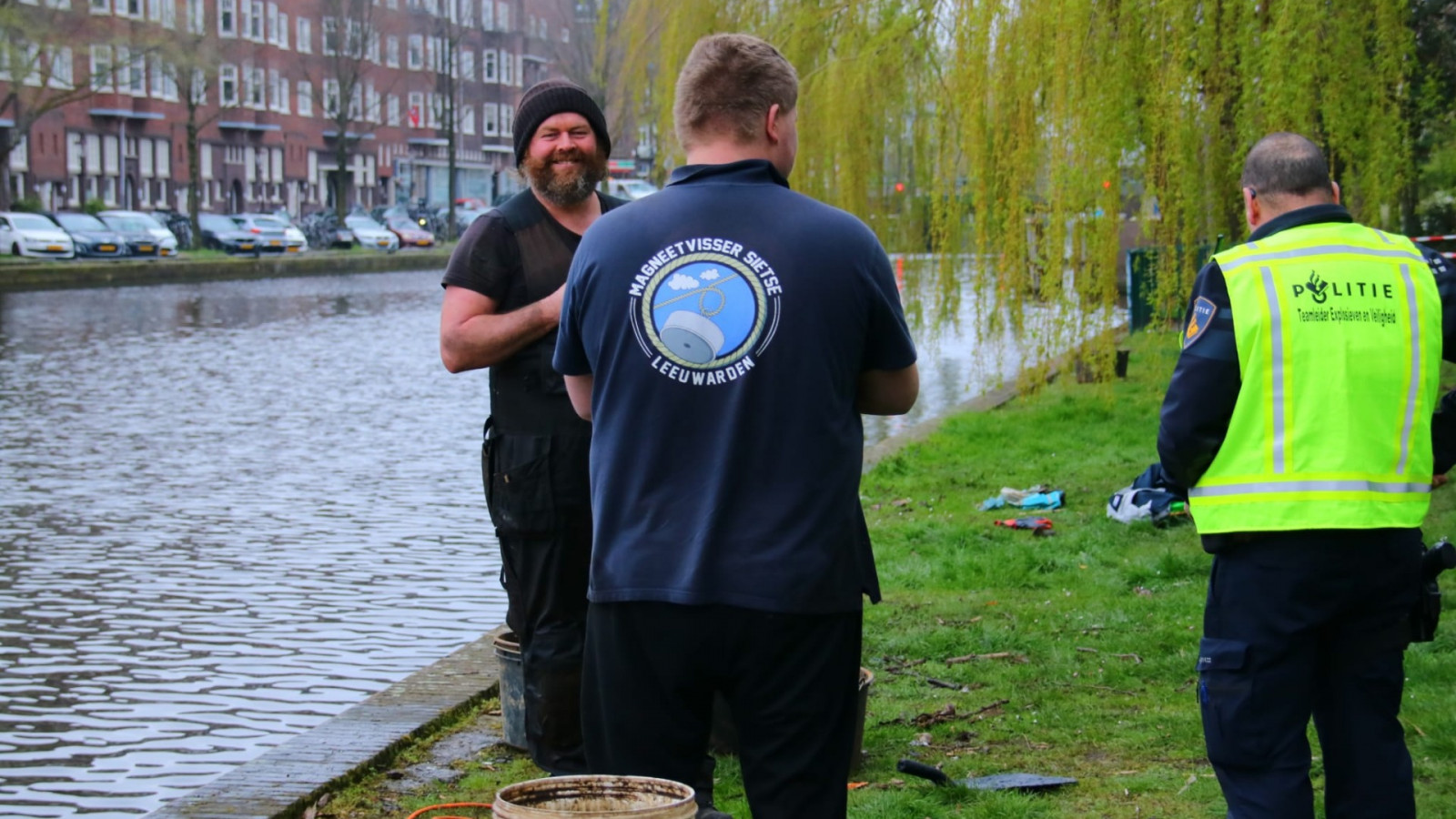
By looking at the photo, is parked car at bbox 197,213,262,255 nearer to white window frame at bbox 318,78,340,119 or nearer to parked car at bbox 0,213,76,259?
parked car at bbox 0,213,76,259

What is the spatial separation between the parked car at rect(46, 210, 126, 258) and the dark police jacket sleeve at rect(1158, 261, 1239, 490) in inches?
1648

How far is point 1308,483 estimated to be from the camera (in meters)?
3.57

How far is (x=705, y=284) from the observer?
9.86ft

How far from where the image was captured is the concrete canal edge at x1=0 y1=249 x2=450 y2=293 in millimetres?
36312

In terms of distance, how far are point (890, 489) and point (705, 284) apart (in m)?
8.19

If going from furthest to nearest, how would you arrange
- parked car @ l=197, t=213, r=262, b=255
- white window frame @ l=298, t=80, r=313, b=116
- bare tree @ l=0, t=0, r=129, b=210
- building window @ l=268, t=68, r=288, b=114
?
1. white window frame @ l=298, t=80, r=313, b=116
2. building window @ l=268, t=68, r=288, b=114
3. parked car @ l=197, t=213, r=262, b=255
4. bare tree @ l=0, t=0, r=129, b=210

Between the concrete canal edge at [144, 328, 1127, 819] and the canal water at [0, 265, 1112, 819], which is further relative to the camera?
the canal water at [0, 265, 1112, 819]

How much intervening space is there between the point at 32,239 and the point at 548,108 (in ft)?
130

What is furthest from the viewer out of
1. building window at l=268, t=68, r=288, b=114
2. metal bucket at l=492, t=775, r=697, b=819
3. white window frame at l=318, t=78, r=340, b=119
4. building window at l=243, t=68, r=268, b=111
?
building window at l=268, t=68, r=288, b=114

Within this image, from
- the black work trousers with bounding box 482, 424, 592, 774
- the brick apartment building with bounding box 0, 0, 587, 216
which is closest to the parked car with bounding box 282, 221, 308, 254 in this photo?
the brick apartment building with bounding box 0, 0, 587, 216

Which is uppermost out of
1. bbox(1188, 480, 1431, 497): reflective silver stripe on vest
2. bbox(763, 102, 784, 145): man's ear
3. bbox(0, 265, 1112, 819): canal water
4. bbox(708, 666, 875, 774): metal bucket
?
bbox(763, 102, 784, 145): man's ear

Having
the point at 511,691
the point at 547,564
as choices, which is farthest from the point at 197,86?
the point at 547,564

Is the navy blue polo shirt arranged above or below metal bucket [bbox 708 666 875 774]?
above

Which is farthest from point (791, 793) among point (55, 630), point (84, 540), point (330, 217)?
point (330, 217)
